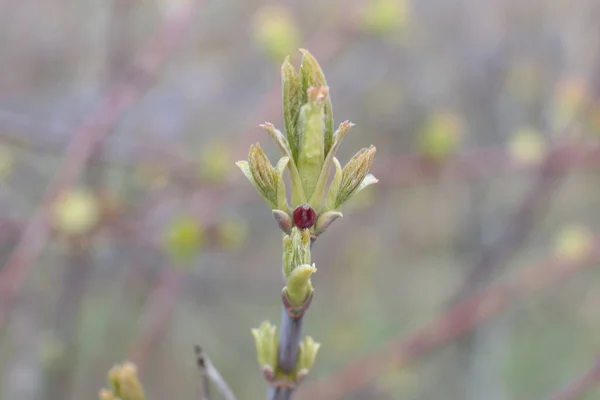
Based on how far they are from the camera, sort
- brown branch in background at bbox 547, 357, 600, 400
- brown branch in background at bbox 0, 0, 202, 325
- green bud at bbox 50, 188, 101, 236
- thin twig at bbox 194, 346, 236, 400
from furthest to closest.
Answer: green bud at bbox 50, 188, 101, 236 → brown branch in background at bbox 0, 0, 202, 325 → brown branch in background at bbox 547, 357, 600, 400 → thin twig at bbox 194, 346, 236, 400

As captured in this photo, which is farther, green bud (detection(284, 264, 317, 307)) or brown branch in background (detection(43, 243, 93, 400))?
brown branch in background (detection(43, 243, 93, 400))

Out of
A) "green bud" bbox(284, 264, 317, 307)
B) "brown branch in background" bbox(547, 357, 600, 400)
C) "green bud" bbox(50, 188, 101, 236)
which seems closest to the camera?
"green bud" bbox(284, 264, 317, 307)

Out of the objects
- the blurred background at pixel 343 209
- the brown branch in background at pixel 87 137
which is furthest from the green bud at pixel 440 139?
the brown branch in background at pixel 87 137

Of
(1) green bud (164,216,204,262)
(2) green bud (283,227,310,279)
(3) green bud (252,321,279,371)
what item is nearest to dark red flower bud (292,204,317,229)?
(2) green bud (283,227,310,279)

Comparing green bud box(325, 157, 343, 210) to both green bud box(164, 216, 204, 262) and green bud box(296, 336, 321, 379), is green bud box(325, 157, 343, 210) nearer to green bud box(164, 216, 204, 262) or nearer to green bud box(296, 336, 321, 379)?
green bud box(296, 336, 321, 379)

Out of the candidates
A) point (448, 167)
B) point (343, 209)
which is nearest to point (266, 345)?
point (448, 167)

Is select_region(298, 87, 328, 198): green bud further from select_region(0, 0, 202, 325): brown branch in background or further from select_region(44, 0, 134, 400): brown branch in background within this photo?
select_region(44, 0, 134, 400): brown branch in background

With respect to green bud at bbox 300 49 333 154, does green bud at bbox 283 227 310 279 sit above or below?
below

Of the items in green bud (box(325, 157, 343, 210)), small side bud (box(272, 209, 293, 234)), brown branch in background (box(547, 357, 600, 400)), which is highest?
green bud (box(325, 157, 343, 210))
